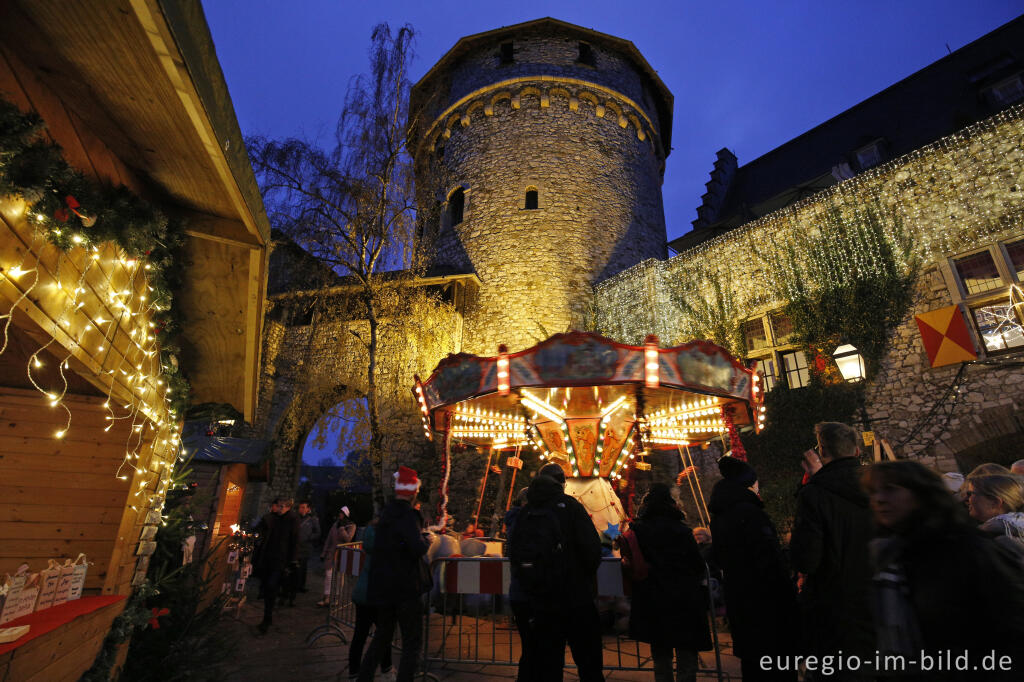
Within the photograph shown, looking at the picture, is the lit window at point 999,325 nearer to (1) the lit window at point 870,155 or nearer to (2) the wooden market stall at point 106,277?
(1) the lit window at point 870,155

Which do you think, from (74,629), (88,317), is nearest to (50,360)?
(88,317)

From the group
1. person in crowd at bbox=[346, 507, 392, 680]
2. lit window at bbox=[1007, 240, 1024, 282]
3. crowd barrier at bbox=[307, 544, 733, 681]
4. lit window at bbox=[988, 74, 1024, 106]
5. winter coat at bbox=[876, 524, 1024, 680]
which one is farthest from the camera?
lit window at bbox=[988, 74, 1024, 106]

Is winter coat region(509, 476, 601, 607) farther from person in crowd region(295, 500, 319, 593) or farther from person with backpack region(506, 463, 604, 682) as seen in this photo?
person in crowd region(295, 500, 319, 593)

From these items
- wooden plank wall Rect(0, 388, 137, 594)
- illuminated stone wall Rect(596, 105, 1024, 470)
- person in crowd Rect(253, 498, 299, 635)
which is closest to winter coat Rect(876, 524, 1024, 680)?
wooden plank wall Rect(0, 388, 137, 594)

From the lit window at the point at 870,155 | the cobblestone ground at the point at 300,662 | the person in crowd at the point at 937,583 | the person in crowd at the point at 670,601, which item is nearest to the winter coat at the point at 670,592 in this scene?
the person in crowd at the point at 670,601

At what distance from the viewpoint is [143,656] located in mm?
3590

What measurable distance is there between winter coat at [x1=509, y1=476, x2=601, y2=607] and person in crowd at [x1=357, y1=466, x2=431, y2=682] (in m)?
0.84

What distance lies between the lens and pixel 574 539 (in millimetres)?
2973

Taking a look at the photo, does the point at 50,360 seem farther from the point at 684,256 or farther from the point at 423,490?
the point at 684,256

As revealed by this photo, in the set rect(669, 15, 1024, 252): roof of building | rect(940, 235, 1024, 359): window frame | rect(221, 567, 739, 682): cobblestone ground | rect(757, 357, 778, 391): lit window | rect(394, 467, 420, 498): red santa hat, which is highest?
rect(669, 15, 1024, 252): roof of building

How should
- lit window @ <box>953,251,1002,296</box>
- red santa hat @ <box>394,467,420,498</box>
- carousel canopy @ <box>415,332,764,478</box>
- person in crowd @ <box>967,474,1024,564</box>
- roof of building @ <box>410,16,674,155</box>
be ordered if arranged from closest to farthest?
1. person in crowd @ <box>967,474,1024,564</box>
2. red santa hat @ <box>394,467,420,498</box>
3. carousel canopy @ <box>415,332,764,478</box>
4. lit window @ <box>953,251,1002,296</box>
5. roof of building @ <box>410,16,674,155</box>

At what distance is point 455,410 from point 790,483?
5485 mm

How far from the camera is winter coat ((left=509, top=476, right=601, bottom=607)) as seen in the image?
287 cm

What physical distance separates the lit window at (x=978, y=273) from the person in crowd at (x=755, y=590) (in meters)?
7.27
